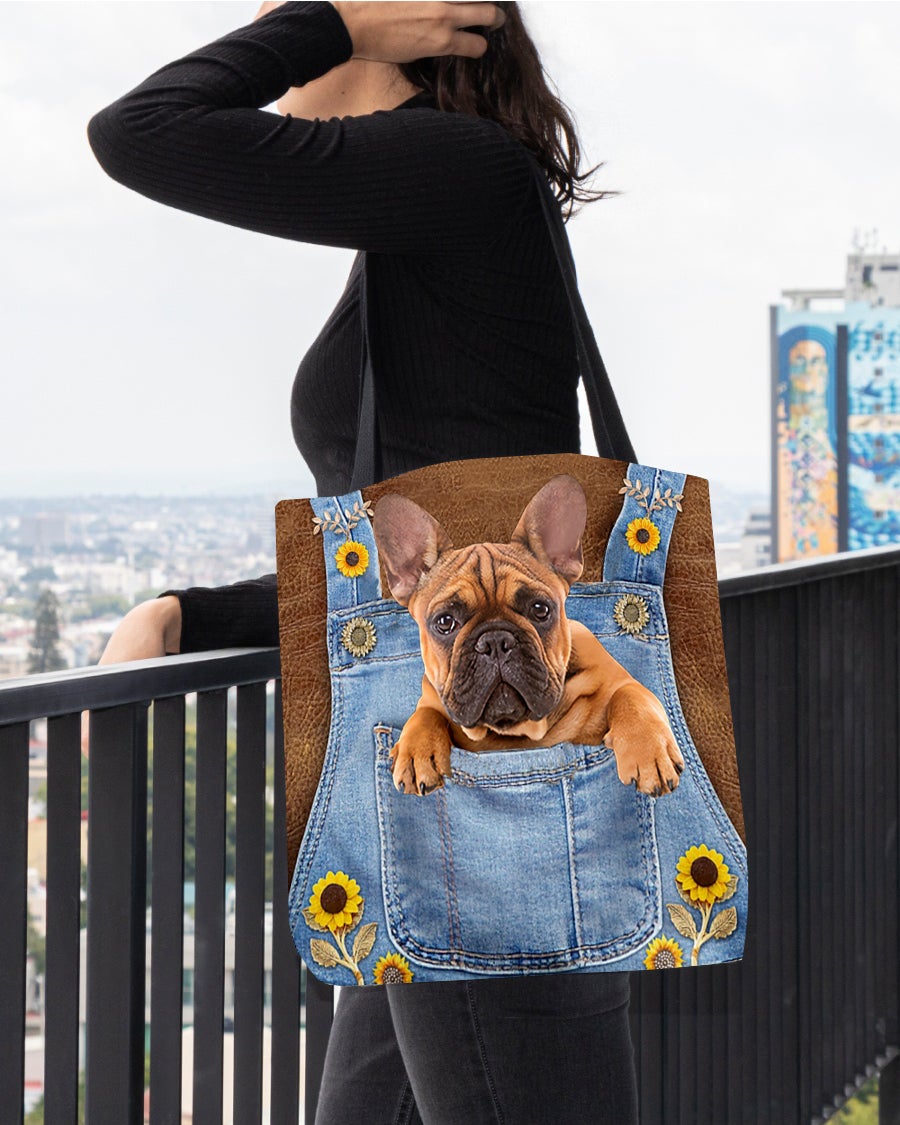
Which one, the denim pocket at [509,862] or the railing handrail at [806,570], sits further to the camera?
the railing handrail at [806,570]

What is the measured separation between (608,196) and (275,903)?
→ 630mm

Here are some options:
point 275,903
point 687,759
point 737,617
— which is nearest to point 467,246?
point 687,759

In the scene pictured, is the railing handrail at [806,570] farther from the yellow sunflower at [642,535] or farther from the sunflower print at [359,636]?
the sunflower print at [359,636]

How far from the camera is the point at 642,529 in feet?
2.42

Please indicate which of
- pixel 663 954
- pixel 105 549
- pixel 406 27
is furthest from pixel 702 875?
pixel 105 549

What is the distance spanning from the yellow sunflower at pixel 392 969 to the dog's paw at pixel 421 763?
10 cm

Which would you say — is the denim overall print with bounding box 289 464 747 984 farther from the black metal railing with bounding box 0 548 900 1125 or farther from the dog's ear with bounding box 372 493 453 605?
the black metal railing with bounding box 0 548 900 1125

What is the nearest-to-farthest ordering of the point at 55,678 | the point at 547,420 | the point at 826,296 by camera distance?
the point at 55,678 < the point at 547,420 < the point at 826,296

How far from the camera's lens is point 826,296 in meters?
17.8

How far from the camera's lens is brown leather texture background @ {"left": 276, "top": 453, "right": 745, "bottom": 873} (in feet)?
2.24

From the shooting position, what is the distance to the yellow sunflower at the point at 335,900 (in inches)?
26.9

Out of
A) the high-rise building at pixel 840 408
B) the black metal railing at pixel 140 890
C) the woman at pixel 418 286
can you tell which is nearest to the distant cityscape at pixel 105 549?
the high-rise building at pixel 840 408

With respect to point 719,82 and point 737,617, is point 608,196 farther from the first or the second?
point 719,82

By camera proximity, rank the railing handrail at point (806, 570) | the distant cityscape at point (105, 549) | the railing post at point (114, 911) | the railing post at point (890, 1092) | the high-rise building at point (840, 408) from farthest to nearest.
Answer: the high-rise building at point (840, 408)
the distant cityscape at point (105, 549)
the railing post at point (890, 1092)
the railing handrail at point (806, 570)
the railing post at point (114, 911)
